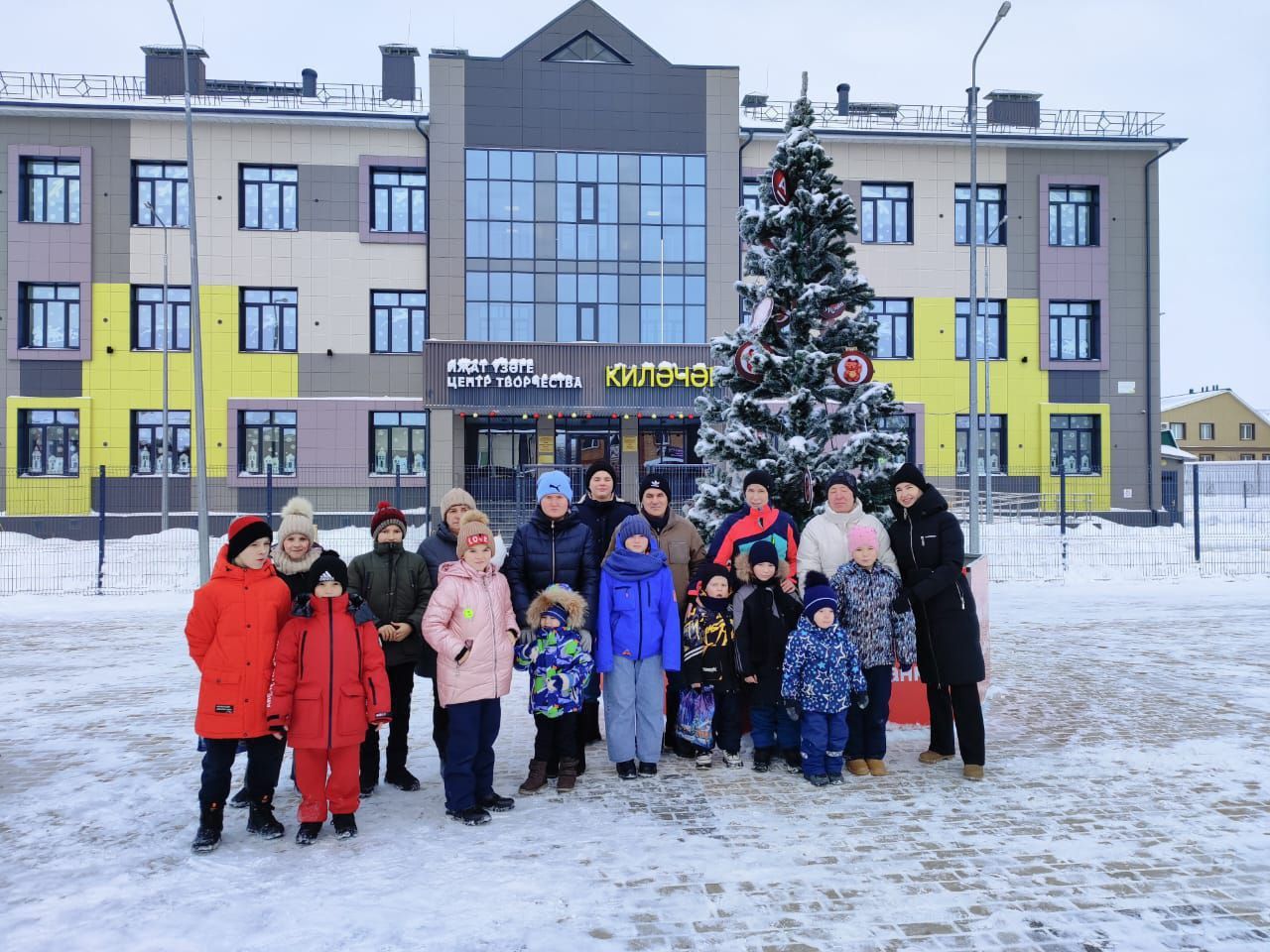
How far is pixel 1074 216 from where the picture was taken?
32.0 metres

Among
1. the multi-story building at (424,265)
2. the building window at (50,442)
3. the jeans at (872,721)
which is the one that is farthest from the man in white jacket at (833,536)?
the building window at (50,442)

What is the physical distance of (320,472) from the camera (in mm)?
28516

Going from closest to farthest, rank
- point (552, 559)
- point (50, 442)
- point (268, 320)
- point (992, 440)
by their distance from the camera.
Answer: point (552, 559)
point (50, 442)
point (268, 320)
point (992, 440)

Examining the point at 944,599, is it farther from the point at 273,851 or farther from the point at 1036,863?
the point at 273,851

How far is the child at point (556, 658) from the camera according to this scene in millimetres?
5766

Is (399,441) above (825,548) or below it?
above

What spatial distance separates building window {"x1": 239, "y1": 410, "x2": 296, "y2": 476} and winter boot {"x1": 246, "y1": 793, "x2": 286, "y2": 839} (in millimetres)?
25087

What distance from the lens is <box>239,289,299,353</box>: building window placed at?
28828 millimetres

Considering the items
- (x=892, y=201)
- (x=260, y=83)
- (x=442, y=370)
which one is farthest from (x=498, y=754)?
(x=260, y=83)

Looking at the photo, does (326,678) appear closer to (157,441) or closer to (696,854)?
(696,854)

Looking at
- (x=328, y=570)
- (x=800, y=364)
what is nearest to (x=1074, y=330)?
(x=800, y=364)

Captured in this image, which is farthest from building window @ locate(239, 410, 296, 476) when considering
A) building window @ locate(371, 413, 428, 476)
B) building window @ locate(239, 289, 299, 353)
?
building window @ locate(371, 413, 428, 476)

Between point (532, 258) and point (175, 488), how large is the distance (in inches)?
516

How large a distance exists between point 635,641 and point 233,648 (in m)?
2.41
